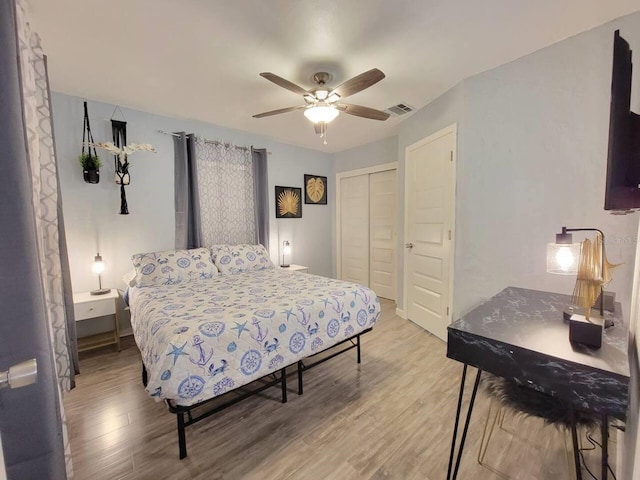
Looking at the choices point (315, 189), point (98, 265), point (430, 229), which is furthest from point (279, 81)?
point (315, 189)

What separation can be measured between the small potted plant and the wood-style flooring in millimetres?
1796

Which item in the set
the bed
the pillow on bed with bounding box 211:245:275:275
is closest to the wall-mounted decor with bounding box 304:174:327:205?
the pillow on bed with bounding box 211:245:275:275

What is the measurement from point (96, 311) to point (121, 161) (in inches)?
59.9

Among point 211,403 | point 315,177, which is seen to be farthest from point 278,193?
point 211,403

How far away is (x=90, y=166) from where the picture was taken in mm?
2623

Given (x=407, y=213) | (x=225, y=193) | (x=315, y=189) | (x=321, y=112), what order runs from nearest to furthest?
(x=321, y=112), (x=407, y=213), (x=225, y=193), (x=315, y=189)

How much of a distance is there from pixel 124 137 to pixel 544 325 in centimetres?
378

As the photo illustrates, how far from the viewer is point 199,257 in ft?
9.67

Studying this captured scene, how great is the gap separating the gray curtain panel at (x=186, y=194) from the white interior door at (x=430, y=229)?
257 cm

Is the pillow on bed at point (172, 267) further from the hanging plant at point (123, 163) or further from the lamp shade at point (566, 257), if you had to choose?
the lamp shade at point (566, 257)

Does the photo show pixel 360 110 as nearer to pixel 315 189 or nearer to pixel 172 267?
pixel 172 267

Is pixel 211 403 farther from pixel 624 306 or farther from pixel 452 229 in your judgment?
pixel 624 306

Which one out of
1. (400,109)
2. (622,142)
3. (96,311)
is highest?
(400,109)

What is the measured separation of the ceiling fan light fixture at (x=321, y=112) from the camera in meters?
2.15
